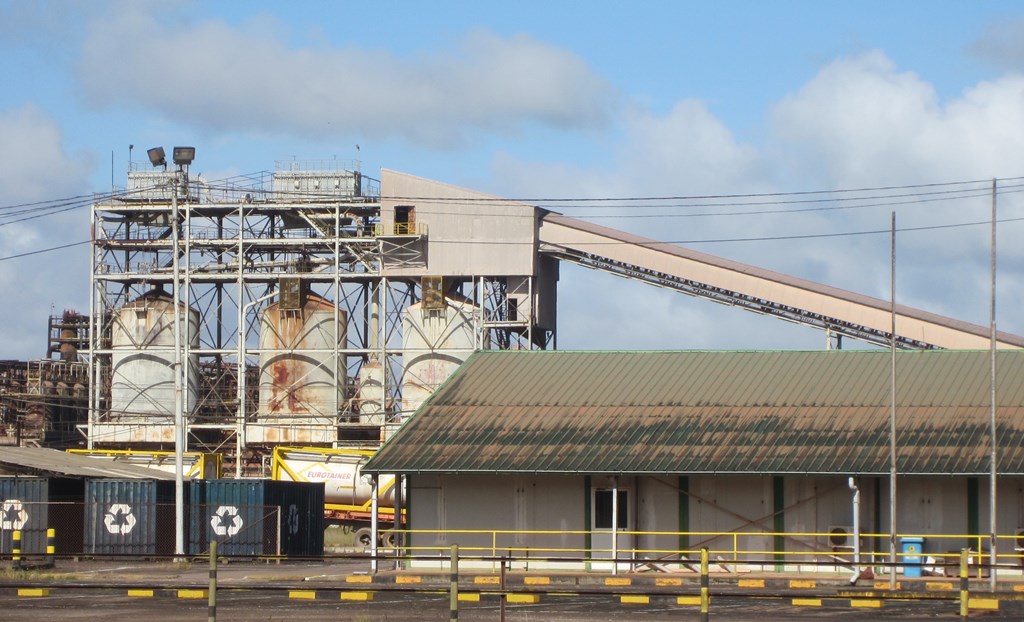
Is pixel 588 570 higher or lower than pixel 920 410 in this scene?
lower

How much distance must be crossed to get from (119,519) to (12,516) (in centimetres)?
348

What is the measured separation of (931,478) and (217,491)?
24699 mm

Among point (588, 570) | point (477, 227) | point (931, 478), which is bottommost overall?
point (588, 570)

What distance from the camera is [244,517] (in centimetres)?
5175

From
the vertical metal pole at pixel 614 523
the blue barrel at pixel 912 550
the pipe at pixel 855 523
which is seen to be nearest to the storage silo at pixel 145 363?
the vertical metal pole at pixel 614 523

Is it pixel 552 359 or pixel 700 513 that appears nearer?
pixel 700 513

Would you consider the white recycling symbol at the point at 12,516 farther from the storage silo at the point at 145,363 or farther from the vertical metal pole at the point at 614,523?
the storage silo at the point at 145,363

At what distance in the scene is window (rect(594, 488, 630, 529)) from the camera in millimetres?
42062

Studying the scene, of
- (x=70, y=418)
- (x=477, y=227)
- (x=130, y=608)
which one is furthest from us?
(x=70, y=418)

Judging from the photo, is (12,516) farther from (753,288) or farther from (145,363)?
(753,288)

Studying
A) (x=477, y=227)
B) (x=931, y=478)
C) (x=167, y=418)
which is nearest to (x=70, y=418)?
(x=167, y=418)

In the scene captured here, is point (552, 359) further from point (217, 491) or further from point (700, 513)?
point (217, 491)

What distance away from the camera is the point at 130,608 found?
1184 inches

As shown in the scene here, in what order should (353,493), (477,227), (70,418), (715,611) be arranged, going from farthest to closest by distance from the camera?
1. (70,418)
2. (477,227)
3. (353,493)
4. (715,611)
